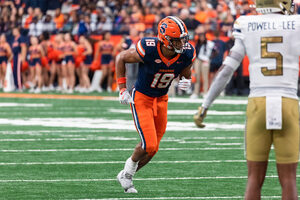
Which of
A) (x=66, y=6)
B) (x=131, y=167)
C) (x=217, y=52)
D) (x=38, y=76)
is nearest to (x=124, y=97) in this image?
(x=131, y=167)

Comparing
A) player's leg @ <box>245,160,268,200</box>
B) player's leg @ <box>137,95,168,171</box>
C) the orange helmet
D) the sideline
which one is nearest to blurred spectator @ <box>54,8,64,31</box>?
the sideline

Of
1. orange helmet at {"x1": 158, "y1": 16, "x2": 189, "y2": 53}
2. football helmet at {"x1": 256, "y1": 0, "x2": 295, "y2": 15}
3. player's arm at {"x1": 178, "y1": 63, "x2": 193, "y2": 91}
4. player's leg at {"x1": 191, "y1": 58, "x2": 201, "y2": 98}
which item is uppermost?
football helmet at {"x1": 256, "y1": 0, "x2": 295, "y2": 15}

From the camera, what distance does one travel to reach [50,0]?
27.8m

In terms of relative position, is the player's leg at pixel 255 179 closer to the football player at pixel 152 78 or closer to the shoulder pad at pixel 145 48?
the football player at pixel 152 78

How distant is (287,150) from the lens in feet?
17.0

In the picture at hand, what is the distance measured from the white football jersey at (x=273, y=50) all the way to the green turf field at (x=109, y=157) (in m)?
2.20

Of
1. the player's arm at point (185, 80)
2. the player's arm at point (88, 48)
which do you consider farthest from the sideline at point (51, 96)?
the player's arm at point (185, 80)

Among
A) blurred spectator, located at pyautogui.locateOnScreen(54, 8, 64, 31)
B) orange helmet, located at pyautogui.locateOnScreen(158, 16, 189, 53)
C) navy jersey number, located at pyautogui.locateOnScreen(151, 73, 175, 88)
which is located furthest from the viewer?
blurred spectator, located at pyautogui.locateOnScreen(54, 8, 64, 31)

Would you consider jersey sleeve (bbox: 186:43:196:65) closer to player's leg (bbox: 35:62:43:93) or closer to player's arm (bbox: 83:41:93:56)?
player's arm (bbox: 83:41:93:56)

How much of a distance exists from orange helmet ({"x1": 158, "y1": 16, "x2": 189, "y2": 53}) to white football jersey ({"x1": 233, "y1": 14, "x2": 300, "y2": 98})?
2.33 metres

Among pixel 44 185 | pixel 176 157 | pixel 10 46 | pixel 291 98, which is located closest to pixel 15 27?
pixel 10 46

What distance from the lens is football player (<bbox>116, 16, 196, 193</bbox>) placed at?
25.2 feet

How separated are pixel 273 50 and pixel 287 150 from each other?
24.1 inches

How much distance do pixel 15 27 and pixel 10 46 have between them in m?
0.72
